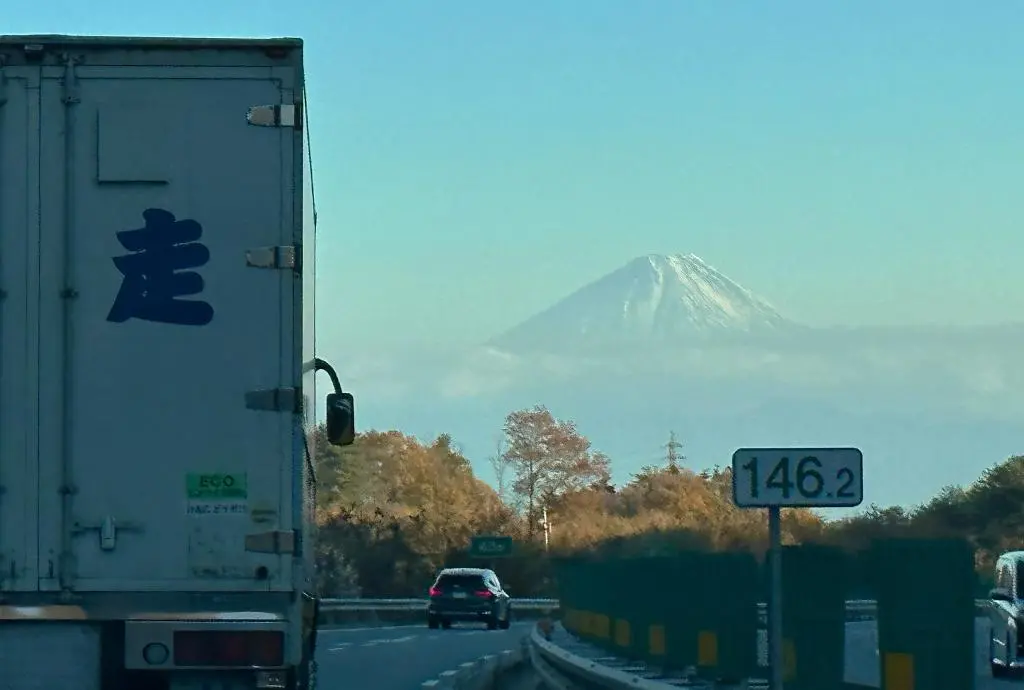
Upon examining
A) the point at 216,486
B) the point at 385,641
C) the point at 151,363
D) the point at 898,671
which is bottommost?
the point at 385,641

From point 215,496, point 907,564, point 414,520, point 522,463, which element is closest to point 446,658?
point 907,564

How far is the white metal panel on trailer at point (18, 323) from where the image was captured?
388 inches

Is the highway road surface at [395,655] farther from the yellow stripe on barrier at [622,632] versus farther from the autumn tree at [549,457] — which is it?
the autumn tree at [549,457]

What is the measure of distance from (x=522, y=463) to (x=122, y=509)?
11982cm

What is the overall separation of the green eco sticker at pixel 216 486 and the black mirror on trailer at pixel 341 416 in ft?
4.98

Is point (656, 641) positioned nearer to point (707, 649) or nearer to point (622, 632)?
point (707, 649)

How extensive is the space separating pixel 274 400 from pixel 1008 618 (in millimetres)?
17089

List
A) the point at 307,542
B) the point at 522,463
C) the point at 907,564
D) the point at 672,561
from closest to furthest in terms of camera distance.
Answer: the point at 307,542 → the point at 907,564 → the point at 672,561 → the point at 522,463

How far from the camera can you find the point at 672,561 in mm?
21875

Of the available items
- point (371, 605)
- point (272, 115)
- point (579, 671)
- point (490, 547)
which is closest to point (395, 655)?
point (579, 671)

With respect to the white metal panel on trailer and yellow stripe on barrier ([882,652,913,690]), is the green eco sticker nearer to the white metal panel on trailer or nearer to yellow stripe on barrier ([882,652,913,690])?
the white metal panel on trailer

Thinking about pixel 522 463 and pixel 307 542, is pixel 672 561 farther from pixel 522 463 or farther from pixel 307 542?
pixel 522 463

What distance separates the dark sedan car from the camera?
49625 mm

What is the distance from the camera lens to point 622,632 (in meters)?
27.0
